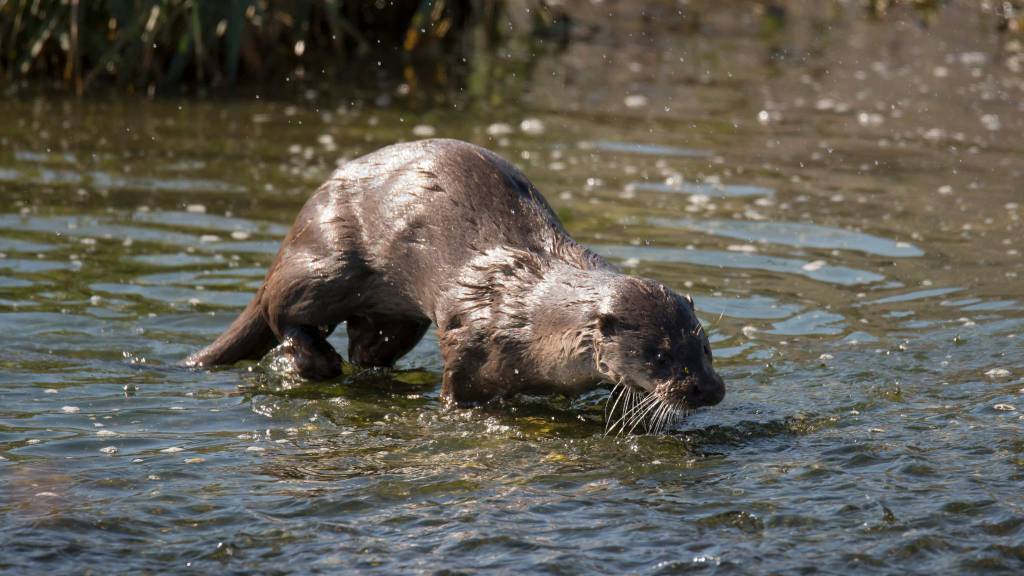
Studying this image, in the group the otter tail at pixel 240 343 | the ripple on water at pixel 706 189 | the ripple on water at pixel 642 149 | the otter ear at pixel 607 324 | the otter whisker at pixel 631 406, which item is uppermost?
the ripple on water at pixel 642 149

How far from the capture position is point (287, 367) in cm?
460

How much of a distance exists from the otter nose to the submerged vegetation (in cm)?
434

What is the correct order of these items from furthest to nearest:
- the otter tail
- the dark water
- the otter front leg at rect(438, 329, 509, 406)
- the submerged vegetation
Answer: the submerged vegetation < the otter tail < the otter front leg at rect(438, 329, 509, 406) < the dark water

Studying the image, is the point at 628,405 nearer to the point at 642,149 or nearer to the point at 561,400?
the point at 561,400

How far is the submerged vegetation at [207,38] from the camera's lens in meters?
8.64

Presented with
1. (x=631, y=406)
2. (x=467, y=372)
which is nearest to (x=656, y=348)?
(x=631, y=406)

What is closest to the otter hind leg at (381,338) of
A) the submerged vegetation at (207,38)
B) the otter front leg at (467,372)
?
the otter front leg at (467,372)

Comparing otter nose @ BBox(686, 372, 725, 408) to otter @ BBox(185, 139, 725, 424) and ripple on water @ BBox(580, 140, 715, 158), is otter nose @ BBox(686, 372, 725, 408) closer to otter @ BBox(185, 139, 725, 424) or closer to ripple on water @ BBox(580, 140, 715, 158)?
otter @ BBox(185, 139, 725, 424)

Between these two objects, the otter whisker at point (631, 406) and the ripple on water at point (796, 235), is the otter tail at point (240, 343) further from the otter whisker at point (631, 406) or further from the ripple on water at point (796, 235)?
the ripple on water at point (796, 235)

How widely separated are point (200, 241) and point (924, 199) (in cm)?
366

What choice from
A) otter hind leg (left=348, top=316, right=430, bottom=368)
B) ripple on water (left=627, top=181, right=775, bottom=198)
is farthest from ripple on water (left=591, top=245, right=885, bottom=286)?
otter hind leg (left=348, top=316, right=430, bottom=368)

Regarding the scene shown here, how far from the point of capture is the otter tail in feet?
15.2

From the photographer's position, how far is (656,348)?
3746 mm

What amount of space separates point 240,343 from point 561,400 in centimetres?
111
